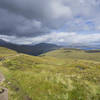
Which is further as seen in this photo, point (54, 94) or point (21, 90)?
point (21, 90)

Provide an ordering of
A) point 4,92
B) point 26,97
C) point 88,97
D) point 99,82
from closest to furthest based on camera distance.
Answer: point 88,97, point 26,97, point 4,92, point 99,82

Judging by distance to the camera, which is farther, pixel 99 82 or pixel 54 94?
pixel 99 82

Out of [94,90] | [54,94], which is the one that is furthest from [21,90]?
[94,90]

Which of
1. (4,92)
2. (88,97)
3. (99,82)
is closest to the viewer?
(88,97)

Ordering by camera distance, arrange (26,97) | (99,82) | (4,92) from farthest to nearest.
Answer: (99,82)
(4,92)
(26,97)

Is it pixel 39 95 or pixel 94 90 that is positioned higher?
pixel 94 90

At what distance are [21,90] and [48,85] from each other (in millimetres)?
8746

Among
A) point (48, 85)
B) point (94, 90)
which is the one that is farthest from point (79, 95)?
point (48, 85)

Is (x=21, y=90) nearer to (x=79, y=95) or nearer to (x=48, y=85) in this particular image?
(x=48, y=85)

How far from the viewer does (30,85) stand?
29.6 meters

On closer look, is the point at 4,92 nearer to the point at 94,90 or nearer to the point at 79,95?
the point at 79,95

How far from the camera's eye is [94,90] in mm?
23516

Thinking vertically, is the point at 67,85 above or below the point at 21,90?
above

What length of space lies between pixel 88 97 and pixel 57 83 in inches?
410
